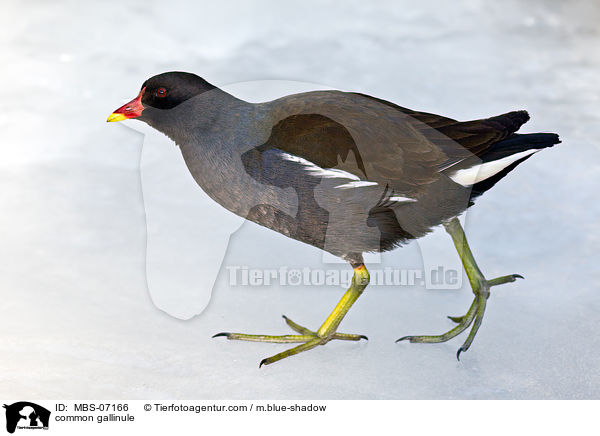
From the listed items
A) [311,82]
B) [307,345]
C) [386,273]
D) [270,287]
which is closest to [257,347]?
[307,345]

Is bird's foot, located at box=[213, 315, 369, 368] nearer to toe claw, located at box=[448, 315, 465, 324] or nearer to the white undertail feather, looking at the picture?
toe claw, located at box=[448, 315, 465, 324]

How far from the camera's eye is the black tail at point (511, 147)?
2.78m

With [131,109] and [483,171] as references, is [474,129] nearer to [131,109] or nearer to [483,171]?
[483,171]

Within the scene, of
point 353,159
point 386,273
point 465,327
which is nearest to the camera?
point 353,159

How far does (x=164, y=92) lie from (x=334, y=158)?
711 millimetres

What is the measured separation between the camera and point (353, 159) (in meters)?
2.69

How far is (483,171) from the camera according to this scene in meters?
2.77

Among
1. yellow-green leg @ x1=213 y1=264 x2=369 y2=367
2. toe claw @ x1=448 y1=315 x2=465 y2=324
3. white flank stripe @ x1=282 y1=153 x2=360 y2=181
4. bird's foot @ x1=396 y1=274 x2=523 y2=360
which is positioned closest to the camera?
white flank stripe @ x1=282 y1=153 x2=360 y2=181

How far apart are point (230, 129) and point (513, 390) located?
145 centimetres

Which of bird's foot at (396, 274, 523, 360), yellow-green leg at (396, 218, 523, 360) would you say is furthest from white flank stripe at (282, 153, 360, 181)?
bird's foot at (396, 274, 523, 360)

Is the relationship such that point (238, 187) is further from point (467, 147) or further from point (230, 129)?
point (467, 147)

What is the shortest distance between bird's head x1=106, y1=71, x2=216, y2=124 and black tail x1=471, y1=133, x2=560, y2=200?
3.61ft

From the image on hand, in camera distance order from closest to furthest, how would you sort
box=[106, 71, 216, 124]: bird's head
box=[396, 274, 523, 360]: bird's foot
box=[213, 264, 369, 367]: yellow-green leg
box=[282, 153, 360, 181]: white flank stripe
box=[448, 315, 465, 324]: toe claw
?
1. box=[282, 153, 360, 181]: white flank stripe
2. box=[106, 71, 216, 124]: bird's head
3. box=[213, 264, 369, 367]: yellow-green leg
4. box=[396, 274, 523, 360]: bird's foot
5. box=[448, 315, 465, 324]: toe claw

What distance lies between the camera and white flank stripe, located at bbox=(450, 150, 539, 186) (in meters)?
2.76
